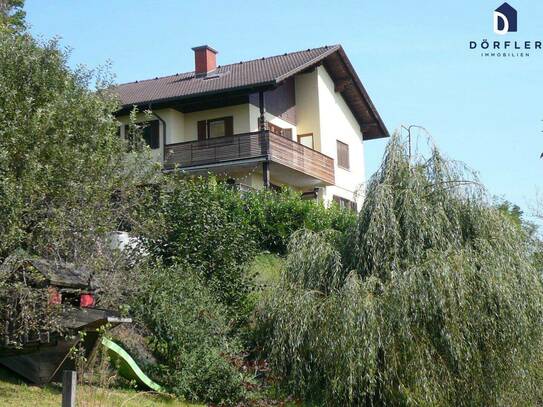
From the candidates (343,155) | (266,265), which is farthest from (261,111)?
(266,265)

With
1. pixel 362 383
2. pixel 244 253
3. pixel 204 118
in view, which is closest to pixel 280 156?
pixel 204 118

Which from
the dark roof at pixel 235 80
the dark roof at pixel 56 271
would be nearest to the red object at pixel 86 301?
the dark roof at pixel 56 271

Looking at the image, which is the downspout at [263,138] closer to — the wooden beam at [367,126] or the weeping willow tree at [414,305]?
the wooden beam at [367,126]

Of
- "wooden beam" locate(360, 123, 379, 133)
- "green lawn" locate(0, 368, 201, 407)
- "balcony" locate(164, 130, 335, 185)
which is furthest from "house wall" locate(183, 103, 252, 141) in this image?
"green lawn" locate(0, 368, 201, 407)

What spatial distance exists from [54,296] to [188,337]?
10.6 ft

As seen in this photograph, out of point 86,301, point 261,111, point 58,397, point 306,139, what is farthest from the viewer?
point 306,139

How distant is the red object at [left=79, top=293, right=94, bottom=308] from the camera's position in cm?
1276

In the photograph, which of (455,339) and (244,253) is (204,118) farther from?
(455,339)

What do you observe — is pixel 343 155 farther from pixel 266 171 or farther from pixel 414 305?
pixel 414 305

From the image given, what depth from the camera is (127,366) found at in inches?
530

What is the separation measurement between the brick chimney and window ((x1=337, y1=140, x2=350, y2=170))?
22.9ft

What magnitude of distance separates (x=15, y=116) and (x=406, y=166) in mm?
7539

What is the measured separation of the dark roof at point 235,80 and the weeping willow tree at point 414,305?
16.6 meters

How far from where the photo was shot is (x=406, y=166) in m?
15.8
